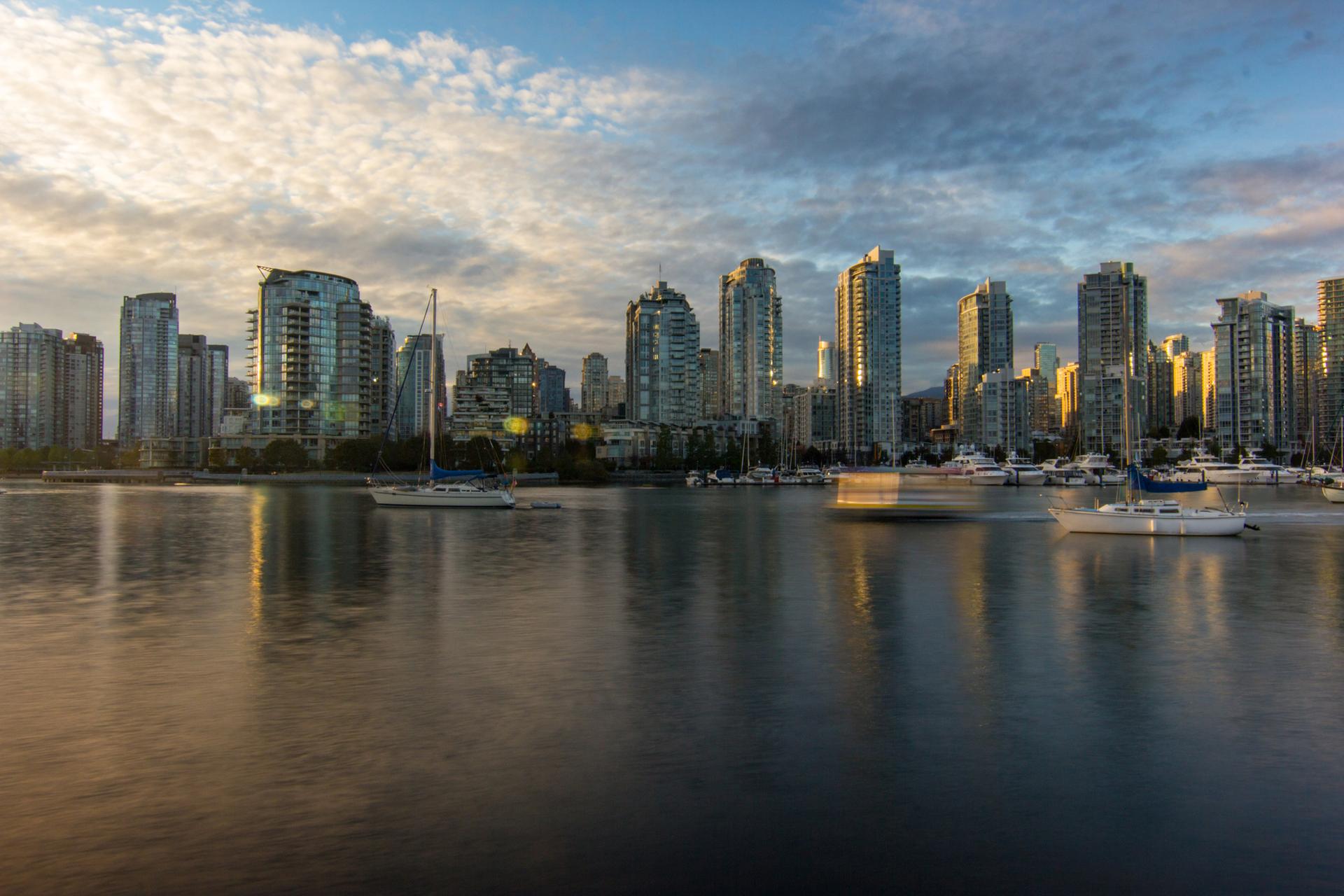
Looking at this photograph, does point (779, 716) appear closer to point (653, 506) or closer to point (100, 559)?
point (100, 559)

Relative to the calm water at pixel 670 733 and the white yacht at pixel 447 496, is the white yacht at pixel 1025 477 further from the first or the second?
the calm water at pixel 670 733

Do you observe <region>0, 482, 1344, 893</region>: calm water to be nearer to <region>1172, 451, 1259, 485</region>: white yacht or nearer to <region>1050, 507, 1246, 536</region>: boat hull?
<region>1050, 507, 1246, 536</region>: boat hull

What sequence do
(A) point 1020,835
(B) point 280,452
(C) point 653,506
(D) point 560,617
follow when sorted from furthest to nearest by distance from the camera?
(B) point 280,452 → (C) point 653,506 → (D) point 560,617 → (A) point 1020,835

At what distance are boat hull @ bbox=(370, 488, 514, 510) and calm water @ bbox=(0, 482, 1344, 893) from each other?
38.1 m

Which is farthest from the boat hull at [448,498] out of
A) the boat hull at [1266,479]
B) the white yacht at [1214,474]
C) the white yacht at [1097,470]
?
the boat hull at [1266,479]

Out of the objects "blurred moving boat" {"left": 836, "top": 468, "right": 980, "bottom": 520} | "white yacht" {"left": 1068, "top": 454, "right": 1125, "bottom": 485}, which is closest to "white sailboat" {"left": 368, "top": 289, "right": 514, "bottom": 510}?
"blurred moving boat" {"left": 836, "top": 468, "right": 980, "bottom": 520}

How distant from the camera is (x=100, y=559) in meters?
37.2

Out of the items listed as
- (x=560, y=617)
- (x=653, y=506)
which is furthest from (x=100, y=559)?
(x=653, y=506)

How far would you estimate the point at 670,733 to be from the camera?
12.9m

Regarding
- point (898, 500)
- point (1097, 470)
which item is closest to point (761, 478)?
point (898, 500)

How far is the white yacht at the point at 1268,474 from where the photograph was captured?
433 feet

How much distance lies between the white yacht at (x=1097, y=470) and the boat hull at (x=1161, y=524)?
9069cm

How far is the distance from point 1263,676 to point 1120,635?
3.86 metres

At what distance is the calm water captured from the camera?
8.73m
